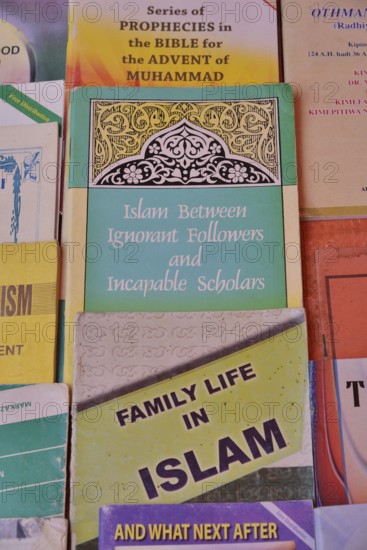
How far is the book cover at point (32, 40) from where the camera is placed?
1.18 m

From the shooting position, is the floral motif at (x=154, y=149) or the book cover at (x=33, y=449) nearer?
the book cover at (x=33, y=449)

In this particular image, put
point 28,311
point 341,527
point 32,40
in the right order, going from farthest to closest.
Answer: point 32,40 < point 28,311 < point 341,527

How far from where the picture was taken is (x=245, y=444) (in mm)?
937

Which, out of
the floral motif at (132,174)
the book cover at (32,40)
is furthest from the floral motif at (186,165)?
the book cover at (32,40)

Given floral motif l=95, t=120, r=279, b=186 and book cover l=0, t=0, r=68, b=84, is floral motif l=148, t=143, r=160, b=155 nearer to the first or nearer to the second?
floral motif l=95, t=120, r=279, b=186

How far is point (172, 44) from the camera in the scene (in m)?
1.15

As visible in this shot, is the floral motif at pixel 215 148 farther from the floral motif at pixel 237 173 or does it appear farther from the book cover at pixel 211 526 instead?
the book cover at pixel 211 526

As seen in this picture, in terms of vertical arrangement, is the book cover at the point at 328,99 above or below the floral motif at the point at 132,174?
above

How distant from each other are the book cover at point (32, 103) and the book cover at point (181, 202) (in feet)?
0.18

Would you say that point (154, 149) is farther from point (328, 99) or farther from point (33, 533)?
point (33, 533)

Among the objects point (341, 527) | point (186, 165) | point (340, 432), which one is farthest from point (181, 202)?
point (341, 527)

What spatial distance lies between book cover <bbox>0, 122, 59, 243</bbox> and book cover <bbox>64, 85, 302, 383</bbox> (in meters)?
0.04

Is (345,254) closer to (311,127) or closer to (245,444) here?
(311,127)

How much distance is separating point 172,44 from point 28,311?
0.52m
